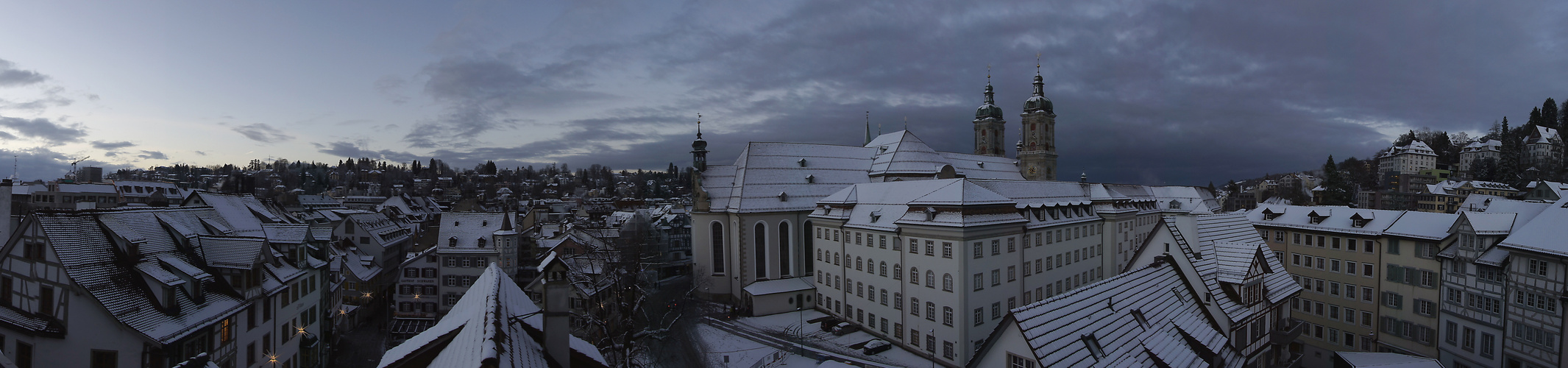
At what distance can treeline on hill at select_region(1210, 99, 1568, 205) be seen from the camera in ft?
264

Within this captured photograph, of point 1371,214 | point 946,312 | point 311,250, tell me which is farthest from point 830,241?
point 1371,214

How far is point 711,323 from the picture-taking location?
3778 centimetres

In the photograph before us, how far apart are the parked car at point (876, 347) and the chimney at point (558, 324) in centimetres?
2173

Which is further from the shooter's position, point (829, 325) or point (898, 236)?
point (829, 325)

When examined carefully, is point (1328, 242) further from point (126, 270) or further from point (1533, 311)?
point (126, 270)

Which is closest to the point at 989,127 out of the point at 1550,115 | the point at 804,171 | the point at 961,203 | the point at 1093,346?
the point at 804,171

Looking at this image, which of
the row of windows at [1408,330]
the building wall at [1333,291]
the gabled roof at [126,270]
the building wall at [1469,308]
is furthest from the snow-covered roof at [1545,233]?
the gabled roof at [126,270]

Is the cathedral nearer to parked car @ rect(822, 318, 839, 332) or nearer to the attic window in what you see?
parked car @ rect(822, 318, 839, 332)

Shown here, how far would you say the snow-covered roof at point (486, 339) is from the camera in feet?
28.2

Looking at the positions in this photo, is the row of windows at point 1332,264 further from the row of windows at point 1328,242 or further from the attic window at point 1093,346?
the attic window at point 1093,346

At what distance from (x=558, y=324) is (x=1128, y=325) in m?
15.1

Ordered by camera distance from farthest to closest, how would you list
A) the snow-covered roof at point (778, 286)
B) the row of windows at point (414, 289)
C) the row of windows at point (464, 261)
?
the row of windows at point (464, 261) < the row of windows at point (414, 289) < the snow-covered roof at point (778, 286)

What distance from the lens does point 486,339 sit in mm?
8617

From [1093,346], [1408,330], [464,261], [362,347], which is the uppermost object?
[1093,346]
